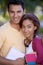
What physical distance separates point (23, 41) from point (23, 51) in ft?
0.48

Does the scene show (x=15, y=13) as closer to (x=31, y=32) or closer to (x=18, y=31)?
(x=18, y=31)

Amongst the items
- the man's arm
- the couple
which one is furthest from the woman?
the man's arm

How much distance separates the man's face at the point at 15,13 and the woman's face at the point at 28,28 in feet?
0.51

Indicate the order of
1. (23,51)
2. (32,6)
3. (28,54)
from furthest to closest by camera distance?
(32,6) < (23,51) < (28,54)

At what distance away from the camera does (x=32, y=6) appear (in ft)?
52.6

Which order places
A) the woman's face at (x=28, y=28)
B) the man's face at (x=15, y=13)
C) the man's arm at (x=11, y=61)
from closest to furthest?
the man's arm at (x=11, y=61)
the woman's face at (x=28, y=28)
the man's face at (x=15, y=13)

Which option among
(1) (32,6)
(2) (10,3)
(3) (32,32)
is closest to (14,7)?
(2) (10,3)

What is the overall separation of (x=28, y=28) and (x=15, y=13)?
0.30 meters

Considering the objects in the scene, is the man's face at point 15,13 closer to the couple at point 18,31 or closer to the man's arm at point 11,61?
the couple at point 18,31

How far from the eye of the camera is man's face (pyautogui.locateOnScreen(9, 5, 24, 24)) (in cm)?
406

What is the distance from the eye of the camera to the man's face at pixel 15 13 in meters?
4.06

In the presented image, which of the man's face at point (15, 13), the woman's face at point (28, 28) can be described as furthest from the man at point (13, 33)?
the woman's face at point (28, 28)

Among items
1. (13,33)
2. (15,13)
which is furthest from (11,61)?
(15,13)

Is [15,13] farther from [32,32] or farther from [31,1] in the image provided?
[31,1]
